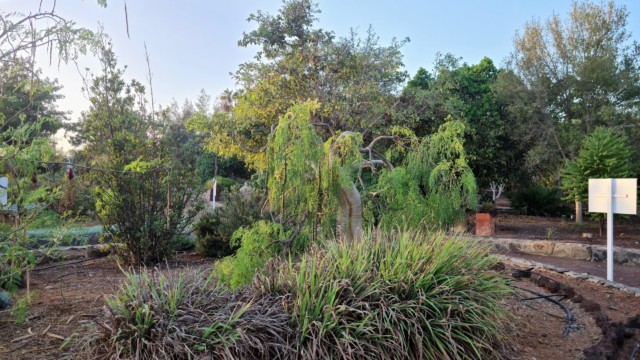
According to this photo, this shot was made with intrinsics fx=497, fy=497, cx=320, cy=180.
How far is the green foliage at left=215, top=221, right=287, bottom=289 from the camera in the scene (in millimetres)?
4434

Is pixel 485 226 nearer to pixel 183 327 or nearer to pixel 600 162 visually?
pixel 600 162

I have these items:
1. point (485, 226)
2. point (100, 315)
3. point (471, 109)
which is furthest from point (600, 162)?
point (100, 315)

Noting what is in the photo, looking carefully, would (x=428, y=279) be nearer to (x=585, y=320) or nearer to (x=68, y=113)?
(x=585, y=320)

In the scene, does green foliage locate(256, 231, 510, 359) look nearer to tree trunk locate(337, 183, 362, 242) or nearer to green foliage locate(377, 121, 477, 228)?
tree trunk locate(337, 183, 362, 242)

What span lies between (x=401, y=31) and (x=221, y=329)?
11.8 m

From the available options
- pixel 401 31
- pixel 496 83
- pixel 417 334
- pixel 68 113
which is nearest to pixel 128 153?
pixel 417 334

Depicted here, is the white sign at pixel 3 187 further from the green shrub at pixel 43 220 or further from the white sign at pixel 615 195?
the white sign at pixel 615 195

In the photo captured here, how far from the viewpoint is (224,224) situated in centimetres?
812

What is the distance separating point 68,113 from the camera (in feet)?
74.3

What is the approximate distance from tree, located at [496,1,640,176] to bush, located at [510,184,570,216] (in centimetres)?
119

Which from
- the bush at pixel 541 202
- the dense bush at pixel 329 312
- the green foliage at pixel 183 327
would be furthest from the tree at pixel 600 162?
the green foliage at pixel 183 327

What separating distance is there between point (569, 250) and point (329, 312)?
8369mm

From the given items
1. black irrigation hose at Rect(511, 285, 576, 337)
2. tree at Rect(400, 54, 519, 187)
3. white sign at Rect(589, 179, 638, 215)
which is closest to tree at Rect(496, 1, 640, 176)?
tree at Rect(400, 54, 519, 187)

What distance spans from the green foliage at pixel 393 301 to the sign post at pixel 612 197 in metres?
3.74
